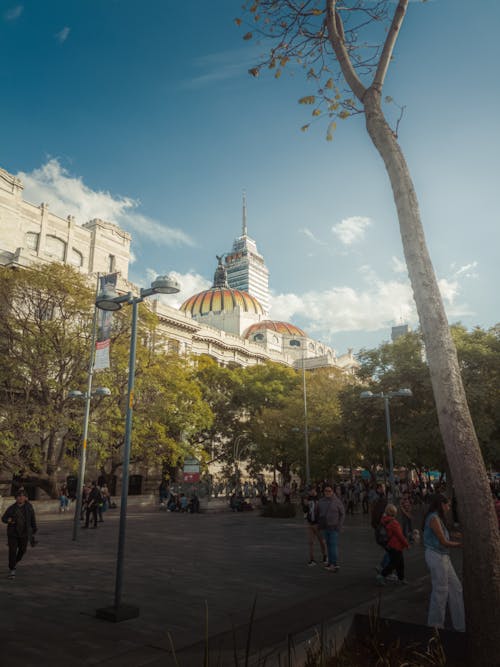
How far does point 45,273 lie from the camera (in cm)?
3050

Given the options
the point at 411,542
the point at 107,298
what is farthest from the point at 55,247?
the point at 107,298

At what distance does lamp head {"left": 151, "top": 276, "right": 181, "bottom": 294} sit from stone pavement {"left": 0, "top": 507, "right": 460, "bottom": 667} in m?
5.43

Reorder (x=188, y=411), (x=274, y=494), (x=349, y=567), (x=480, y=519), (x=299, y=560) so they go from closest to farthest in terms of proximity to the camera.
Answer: (x=480, y=519) → (x=349, y=567) → (x=299, y=560) → (x=274, y=494) → (x=188, y=411)

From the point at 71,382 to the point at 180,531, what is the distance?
13.1 metres

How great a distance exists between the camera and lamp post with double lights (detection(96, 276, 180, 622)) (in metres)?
7.34

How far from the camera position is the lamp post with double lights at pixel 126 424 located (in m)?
7.34

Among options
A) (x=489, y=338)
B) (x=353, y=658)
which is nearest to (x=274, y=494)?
(x=489, y=338)

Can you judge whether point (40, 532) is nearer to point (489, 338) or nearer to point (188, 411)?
point (188, 411)

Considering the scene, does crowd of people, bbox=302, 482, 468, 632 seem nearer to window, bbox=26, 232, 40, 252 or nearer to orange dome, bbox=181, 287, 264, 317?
window, bbox=26, 232, 40, 252

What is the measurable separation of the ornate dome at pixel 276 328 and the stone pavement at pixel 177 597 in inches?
3200

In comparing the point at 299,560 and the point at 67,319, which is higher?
the point at 67,319

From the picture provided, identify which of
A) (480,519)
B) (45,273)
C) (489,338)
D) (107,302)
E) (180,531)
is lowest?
(180,531)

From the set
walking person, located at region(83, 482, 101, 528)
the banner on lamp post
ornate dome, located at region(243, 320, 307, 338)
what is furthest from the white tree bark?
ornate dome, located at region(243, 320, 307, 338)

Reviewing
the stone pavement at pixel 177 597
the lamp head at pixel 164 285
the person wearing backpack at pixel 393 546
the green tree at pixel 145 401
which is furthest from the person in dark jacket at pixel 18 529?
the green tree at pixel 145 401
